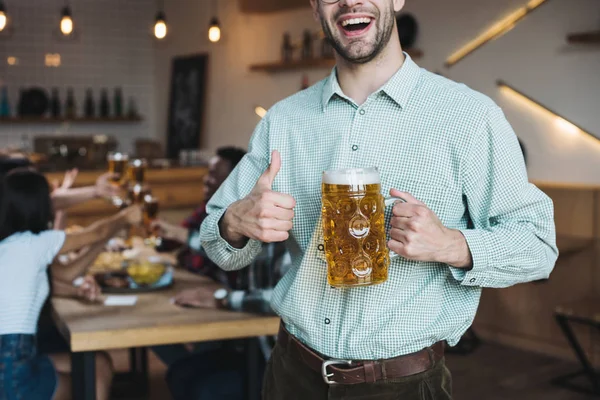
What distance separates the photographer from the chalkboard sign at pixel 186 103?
7.59m

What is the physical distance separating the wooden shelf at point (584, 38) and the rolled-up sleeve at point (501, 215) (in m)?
2.92

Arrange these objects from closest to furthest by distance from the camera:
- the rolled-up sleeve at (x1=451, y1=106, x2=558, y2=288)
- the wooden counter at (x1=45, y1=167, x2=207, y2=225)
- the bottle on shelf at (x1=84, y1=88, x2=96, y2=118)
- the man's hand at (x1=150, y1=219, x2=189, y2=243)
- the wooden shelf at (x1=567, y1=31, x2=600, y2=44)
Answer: the rolled-up sleeve at (x1=451, y1=106, x2=558, y2=288) < the man's hand at (x1=150, y1=219, x2=189, y2=243) < the wooden shelf at (x1=567, y1=31, x2=600, y2=44) < the wooden counter at (x1=45, y1=167, x2=207, y2=225) < the bottle on shelf at (x1=84, y1=88, x2=96, y2=118)

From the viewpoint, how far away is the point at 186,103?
306 inches

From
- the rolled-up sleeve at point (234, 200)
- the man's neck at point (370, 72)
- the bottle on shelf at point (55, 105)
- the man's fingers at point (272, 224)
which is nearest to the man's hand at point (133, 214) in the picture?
the rolled-up sleeve at point (234, 200)

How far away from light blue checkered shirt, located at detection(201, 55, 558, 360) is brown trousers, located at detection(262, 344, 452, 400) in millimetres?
56

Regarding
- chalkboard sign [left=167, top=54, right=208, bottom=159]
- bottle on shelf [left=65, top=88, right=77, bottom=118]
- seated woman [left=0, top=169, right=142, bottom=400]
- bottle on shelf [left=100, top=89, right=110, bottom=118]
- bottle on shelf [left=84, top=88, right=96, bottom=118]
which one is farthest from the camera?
bottle on shelf [left=100, top=89, right=110, bottom=118]

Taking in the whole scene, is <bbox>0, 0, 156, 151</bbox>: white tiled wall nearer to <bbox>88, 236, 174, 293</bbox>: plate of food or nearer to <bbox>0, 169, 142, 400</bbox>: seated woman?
<bbox>88, 236, 174, 293</bbox>: plate of food

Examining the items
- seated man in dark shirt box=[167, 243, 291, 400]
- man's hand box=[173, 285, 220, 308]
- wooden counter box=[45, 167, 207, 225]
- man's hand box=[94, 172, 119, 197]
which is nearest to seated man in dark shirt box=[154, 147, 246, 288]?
man's hand box=[94, 172, 119, 197]

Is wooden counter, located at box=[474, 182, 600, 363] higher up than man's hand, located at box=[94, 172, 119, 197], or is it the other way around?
man's hand, located at box=[94, 172, 119, 197]

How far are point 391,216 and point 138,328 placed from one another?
1.20m

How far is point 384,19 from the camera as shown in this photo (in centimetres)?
142

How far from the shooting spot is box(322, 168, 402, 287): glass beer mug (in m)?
1.24

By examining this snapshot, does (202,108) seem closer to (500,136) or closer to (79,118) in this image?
(79,118)

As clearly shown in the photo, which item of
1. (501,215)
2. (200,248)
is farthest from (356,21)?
(200,248)
